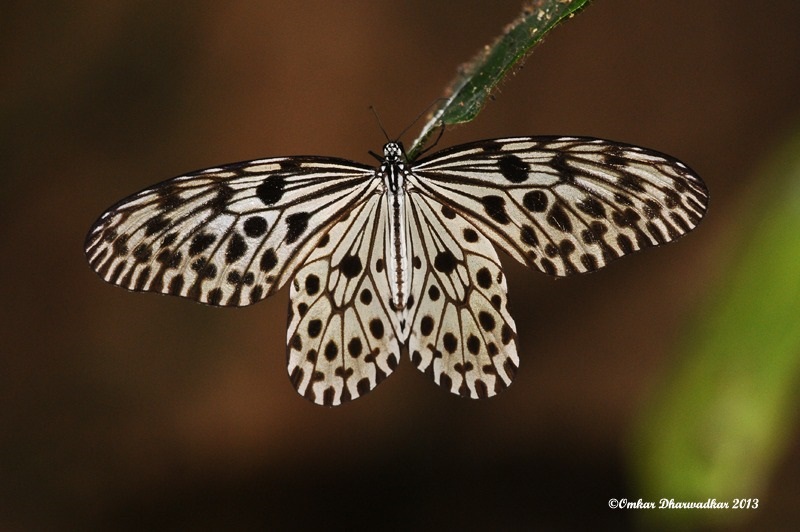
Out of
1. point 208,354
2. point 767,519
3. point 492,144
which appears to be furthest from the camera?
point 208,354

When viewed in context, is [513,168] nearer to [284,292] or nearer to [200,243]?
[200,243]

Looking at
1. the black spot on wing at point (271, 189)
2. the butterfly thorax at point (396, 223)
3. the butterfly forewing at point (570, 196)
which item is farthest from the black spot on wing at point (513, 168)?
the black spot on wing at point (271, 189)

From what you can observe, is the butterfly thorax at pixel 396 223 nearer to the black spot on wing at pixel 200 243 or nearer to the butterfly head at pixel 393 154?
the butterfly head at pixel 393 154

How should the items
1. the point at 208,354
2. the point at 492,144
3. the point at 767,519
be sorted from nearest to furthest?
the point at 492,144 → the point at 767,519 → the point at 208,354

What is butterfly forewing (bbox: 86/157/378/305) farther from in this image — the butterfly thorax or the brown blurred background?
the brown blurred background

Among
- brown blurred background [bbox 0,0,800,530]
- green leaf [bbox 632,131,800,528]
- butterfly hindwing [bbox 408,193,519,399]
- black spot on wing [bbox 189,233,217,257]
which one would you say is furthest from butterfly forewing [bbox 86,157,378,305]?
brown blurred background [bbox 0,0,800,530]

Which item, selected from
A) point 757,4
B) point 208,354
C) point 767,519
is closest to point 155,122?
point 208,354

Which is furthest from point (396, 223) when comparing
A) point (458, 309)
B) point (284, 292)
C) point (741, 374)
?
point (284, 292)

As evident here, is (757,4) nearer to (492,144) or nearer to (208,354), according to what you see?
(492,144)
